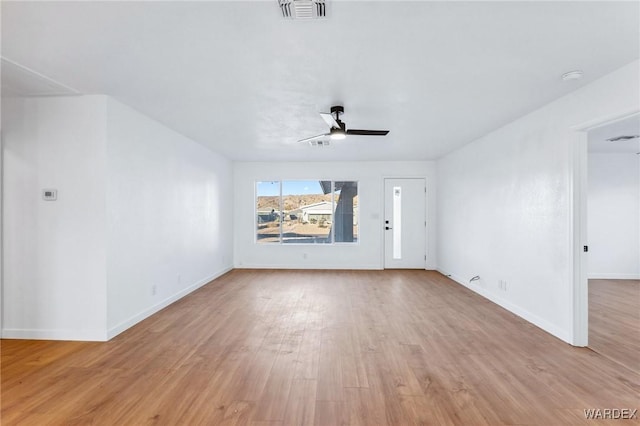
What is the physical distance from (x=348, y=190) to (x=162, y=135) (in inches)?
163

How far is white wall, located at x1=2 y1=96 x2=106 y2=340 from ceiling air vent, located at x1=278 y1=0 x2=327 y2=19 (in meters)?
2.46

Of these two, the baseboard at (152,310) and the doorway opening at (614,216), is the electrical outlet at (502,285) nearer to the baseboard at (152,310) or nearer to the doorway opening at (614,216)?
the doorway opening at (614,216)

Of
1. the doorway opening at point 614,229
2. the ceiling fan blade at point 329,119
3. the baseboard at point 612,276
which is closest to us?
the ceiling fan blade at point 329,119

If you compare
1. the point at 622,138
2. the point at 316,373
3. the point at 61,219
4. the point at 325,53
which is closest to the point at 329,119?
the point at 325,53

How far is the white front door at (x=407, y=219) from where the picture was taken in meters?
→ 6.88

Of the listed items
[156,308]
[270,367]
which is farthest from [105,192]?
[270,367]

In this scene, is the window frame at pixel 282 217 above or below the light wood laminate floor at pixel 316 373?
above

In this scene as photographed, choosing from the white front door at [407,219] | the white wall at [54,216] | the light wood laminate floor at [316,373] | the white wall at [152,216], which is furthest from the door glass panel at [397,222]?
the white wall at [54,216]

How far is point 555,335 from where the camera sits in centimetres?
314

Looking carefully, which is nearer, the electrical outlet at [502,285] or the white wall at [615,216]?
the electrical outlet at [502,285]

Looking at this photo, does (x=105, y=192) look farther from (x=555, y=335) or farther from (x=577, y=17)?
(x=555, y=335)

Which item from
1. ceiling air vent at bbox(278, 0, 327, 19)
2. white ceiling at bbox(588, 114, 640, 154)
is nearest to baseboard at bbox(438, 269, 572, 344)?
white ceiling at bbox(588, 114, 640, 154)

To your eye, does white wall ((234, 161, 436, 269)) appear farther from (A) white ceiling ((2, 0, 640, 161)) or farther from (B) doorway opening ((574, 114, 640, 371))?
(A) white ceiling ((2, 0, 640, 161))

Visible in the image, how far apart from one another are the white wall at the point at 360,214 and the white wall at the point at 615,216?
300 centimetres
